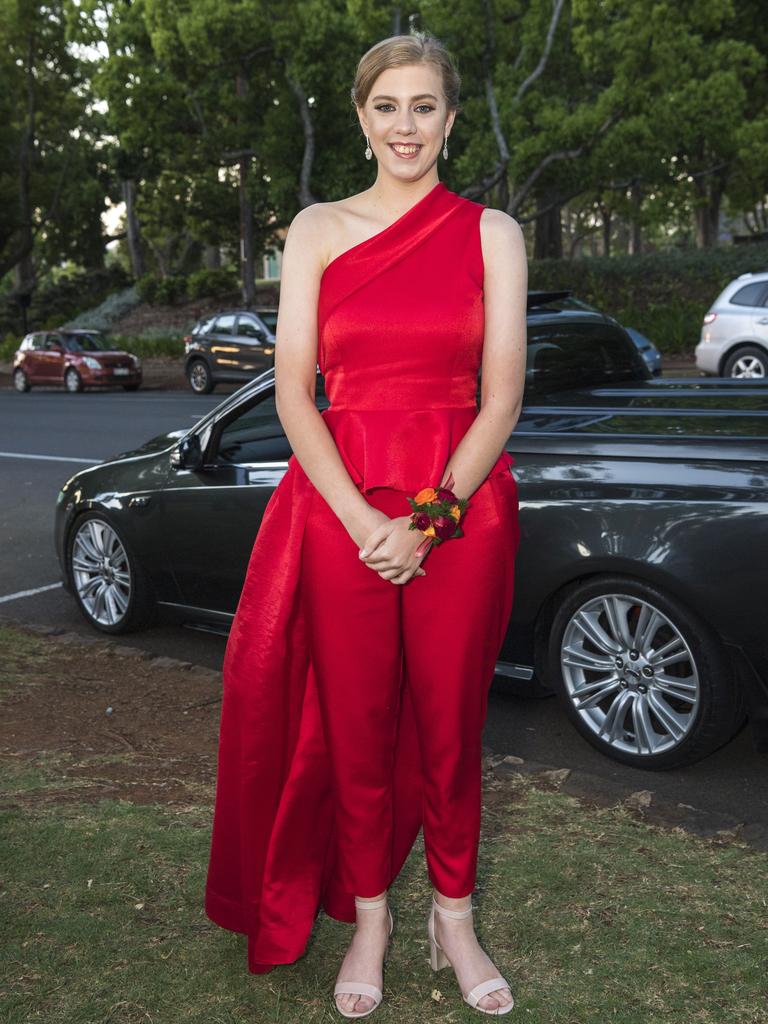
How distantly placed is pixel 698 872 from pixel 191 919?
1.42m

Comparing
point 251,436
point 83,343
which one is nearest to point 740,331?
point 251,436

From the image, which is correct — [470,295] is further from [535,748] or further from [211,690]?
[211,690]

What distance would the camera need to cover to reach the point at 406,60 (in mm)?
2500

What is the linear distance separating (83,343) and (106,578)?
76.1 feet

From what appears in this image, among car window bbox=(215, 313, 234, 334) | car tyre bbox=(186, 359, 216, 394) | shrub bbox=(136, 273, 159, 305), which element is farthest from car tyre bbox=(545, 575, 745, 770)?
shrub bbox=(136, 273, 159, 305)

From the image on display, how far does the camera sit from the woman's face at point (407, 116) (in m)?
2.52

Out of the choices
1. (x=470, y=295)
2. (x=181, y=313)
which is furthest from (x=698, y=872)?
(x=181, y=313)

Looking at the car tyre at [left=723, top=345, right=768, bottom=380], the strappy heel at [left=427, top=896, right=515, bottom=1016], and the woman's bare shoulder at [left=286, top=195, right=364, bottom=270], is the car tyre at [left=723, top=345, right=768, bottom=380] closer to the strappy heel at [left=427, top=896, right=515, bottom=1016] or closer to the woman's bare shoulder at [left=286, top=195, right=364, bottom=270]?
the strappy heel at [left=427, top=896, right=515, bottom=1016]

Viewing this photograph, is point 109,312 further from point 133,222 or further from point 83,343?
point 83,343

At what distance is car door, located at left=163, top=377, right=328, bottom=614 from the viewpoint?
17.4 feet

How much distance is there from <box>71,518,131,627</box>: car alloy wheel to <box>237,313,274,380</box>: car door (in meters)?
17.1

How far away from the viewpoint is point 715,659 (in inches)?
156

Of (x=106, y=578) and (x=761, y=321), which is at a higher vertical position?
(x=761, y=321)

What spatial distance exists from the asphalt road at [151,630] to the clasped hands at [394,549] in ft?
6.48
